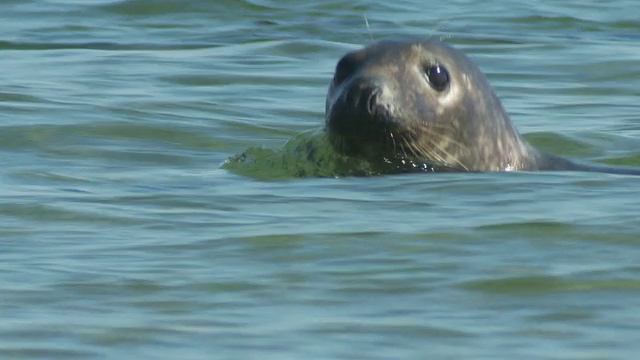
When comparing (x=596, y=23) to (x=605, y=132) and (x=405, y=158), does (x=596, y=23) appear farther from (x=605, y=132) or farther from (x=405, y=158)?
(x=405, y=158)

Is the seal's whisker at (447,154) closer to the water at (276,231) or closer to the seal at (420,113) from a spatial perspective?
the seal at (420,113)

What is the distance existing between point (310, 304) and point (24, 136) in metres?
4.02

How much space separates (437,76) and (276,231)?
66.7 inches

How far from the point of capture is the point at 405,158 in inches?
288

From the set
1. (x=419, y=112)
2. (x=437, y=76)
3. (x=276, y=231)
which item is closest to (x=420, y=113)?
(x=419, y=112)

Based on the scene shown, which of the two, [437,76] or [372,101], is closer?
[372,101]

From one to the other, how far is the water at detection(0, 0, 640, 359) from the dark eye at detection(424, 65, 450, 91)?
0.39 m

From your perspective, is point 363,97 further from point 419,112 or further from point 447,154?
point 447,154

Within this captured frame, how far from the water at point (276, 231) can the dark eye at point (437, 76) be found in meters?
0.39

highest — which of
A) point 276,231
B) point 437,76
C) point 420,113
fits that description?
point 437,76

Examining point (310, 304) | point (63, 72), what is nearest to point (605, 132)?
point (63, 72)

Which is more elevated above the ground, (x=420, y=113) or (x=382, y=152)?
(x=420, y=113)

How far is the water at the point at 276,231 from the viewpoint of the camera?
4.41 meters

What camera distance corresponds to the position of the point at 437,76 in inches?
287
